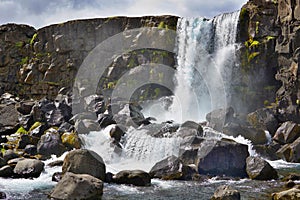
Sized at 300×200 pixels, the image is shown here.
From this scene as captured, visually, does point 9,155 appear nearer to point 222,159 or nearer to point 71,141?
point 71,141

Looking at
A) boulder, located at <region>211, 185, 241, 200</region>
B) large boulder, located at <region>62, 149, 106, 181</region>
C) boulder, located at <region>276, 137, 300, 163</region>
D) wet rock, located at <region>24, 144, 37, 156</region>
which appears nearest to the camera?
boulder, located at <region>211, 185, 241, 200</region>

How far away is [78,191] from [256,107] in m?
24.8

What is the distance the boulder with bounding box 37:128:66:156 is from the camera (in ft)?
85.1

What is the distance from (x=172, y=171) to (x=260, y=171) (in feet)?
15.0

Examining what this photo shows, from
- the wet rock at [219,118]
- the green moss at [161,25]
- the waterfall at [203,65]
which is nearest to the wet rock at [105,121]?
the wet rock at [219,118]

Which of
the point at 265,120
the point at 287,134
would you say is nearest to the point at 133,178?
the point at 287,134

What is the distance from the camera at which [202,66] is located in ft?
131

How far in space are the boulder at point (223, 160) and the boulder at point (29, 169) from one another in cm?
880

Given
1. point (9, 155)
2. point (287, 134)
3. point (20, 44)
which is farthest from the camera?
point (20, 44)

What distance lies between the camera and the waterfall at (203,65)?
37781 mm

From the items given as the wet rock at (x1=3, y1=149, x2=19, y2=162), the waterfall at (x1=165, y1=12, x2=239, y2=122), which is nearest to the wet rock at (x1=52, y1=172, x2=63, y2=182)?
the wet rock at (x1=3, y1=149, x2=19, y2=162)

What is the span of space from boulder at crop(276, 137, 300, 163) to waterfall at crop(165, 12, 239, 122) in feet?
38.6

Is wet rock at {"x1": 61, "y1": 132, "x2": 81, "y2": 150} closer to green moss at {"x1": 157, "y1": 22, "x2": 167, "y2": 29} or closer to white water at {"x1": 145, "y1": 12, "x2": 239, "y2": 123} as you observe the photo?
white water at {"x1": 145, "y1": 12, "x2": 239, "y2": 123}

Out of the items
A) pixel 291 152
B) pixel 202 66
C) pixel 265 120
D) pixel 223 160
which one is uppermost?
pixel 202 66
